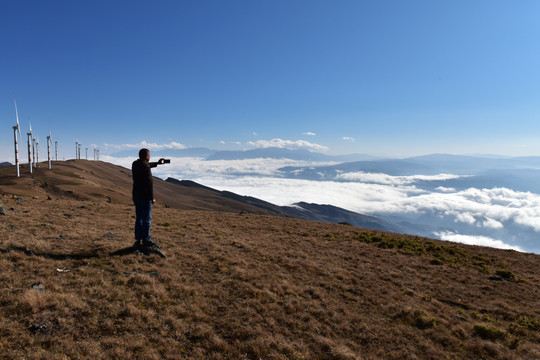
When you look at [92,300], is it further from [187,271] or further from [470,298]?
[470,298]

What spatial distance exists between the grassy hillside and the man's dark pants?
0.98 metres

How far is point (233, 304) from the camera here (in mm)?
10070

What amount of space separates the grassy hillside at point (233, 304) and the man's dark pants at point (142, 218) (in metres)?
0.98

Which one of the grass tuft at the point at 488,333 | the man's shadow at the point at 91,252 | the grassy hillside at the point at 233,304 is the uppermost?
the man's shadow at the point at 91,252

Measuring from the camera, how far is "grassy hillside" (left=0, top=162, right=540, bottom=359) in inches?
289

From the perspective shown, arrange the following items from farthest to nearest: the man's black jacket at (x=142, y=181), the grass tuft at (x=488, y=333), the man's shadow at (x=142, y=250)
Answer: the man's shadow at (x=142, y=250) < the man's black jacket at (x=142, y=181) < the grass tuft at (x=488, y=333)

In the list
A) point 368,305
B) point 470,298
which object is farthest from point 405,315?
point 470,298

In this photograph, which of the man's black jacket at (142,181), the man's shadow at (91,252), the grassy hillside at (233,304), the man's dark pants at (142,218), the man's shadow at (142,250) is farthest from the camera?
the man's shadow at (142,250)

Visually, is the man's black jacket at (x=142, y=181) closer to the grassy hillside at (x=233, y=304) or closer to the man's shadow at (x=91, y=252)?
the man's shadow at (x=91, y=252)

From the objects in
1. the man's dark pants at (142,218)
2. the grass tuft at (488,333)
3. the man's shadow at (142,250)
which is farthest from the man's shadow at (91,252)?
Answer: the grass tuft at (488,333)

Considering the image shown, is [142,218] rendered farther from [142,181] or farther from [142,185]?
[142,181]

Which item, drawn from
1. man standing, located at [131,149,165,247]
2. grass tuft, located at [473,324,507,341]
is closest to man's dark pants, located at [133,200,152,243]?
man standing, located at [131,149,165,247]

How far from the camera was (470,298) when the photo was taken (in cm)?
1480

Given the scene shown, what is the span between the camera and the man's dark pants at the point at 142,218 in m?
13.3
